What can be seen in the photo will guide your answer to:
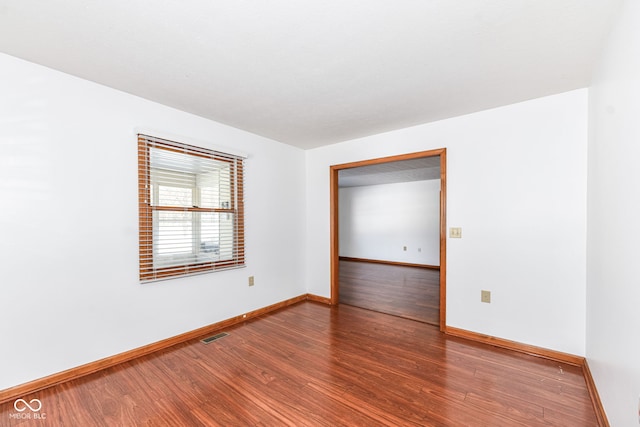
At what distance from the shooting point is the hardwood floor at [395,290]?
3.62 metres

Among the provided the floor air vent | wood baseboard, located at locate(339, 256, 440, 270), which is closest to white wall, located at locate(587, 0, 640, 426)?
the floor air vent

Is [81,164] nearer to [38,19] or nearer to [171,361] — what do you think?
[38,19]

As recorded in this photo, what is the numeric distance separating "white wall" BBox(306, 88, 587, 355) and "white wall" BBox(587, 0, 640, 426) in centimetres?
36

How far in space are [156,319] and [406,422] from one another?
7.51 feet

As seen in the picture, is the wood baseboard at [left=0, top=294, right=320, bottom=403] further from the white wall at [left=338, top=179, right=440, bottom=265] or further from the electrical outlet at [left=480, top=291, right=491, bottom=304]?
the white wall at [left=338, top=179, right=440, bottom=265]

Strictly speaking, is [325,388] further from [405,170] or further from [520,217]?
[405,170]

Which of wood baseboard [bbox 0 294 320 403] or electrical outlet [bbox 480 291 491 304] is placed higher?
electrical outlet [bbox 480 291 491 304]

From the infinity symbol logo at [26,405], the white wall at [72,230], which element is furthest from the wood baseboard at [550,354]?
the infinity symbol logo at [26,405]

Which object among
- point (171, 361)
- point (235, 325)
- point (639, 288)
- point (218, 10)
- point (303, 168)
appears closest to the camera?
point (639, 288)

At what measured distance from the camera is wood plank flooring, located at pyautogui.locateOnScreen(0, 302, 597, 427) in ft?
5.43

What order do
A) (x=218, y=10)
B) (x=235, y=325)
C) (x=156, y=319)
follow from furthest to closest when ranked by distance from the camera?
(x=235, y=325), (x=156, y=319), (x=218, y=10)

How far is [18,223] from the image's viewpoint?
1.86 metres

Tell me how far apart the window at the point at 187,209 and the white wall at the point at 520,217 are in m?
2.35

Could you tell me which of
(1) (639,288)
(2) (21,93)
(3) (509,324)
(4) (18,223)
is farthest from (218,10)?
(3) (509,324)
